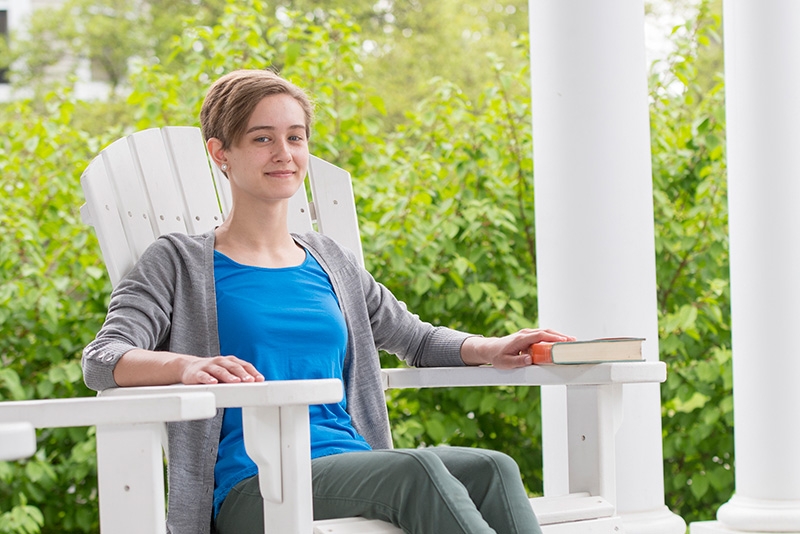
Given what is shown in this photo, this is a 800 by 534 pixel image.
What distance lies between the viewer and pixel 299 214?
93.1 inches

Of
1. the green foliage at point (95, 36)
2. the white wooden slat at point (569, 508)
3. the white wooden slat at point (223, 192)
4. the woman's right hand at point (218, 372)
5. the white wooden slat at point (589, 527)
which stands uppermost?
the green foliage at point (95, 36)

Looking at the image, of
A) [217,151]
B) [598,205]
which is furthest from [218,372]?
[598,205]

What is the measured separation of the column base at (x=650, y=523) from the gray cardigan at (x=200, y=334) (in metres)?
0.60

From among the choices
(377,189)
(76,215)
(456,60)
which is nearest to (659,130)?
(377,189)

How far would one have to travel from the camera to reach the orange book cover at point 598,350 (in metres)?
1.78

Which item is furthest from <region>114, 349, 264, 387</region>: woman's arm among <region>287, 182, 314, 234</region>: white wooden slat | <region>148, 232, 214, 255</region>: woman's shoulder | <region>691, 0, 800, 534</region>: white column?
<region>691, 0, 800, 534</region>: white column

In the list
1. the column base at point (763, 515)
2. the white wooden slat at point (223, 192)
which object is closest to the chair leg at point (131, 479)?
the white wooden slat at point (223, 192)

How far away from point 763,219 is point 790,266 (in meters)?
0.14

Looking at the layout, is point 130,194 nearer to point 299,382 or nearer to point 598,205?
point 299,382

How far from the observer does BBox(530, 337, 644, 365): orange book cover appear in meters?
1.78

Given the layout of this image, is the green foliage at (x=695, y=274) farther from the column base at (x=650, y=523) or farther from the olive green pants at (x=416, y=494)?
the olive green pants at (x=416, y=494)

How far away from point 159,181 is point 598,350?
3.17 ft

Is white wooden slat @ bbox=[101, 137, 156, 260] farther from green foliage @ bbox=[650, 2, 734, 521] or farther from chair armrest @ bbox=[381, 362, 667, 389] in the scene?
green foliage @ bbox=[650, 2, 734, 521]

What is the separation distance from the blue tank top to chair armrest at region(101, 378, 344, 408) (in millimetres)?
366
